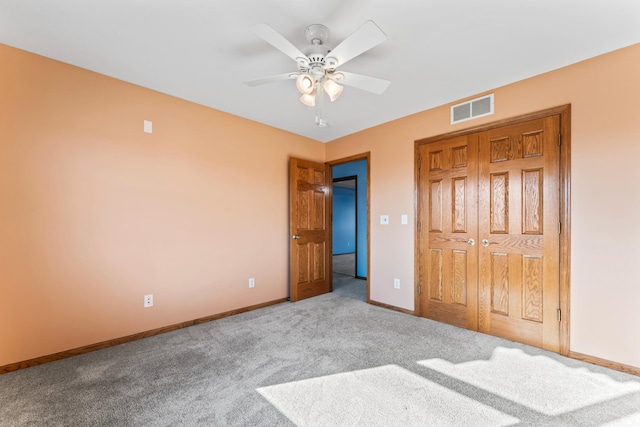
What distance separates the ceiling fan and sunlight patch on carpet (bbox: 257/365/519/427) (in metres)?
1.97

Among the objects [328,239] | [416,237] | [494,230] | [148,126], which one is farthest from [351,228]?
[148,126]

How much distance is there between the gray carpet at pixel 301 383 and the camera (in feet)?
5.25

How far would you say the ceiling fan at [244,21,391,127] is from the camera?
158cm

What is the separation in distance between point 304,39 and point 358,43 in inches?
23.5

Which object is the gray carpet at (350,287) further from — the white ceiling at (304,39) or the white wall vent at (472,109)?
the white ceiling at (304,39)

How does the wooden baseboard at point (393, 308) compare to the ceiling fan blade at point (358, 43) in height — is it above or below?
below

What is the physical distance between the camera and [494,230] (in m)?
2.75

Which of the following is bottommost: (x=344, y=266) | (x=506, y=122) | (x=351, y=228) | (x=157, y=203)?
(x=344, y=266)

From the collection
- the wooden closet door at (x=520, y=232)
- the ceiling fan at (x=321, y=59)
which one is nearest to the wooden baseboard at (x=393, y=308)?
the wooden closet door at (x=520, y=232)

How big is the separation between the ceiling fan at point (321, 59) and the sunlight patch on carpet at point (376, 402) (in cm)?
197

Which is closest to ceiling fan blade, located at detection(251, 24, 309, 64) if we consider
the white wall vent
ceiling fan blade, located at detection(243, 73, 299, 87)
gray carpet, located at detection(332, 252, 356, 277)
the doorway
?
ceiling fan blade, located at detection(243, 73, 299, 87)

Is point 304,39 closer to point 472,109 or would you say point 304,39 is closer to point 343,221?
point 472,109

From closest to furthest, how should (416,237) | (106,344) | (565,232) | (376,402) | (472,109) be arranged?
(376,402) → (565,232) → (106,344) → (472,109) → (416,237)

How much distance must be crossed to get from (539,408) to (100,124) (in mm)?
4010
